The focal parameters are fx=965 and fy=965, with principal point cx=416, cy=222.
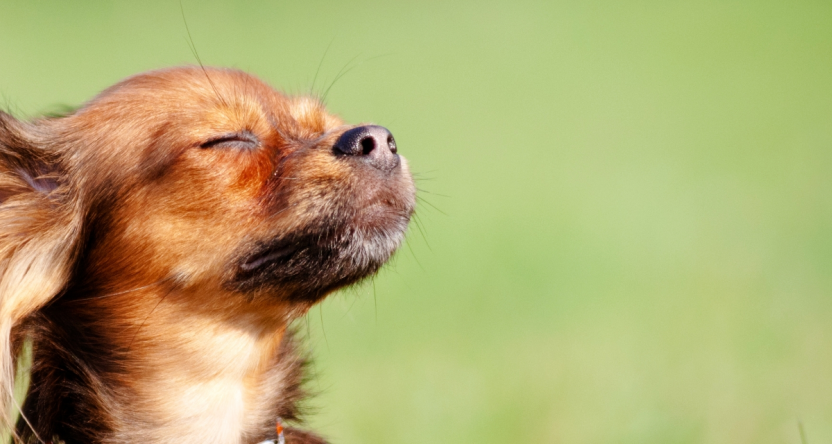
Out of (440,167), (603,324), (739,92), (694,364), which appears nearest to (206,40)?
(440,167)

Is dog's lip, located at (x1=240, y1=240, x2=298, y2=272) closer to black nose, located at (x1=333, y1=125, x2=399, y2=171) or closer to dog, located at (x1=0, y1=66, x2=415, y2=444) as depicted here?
dog, located at (x1=0, y1=66, x2=415, y2=444)

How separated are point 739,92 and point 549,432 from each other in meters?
8.01

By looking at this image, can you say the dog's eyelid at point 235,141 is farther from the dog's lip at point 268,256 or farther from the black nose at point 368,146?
the dog's lip at point 268,256

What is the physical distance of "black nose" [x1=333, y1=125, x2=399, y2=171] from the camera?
139 inches

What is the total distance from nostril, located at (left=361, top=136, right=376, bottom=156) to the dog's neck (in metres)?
0.66

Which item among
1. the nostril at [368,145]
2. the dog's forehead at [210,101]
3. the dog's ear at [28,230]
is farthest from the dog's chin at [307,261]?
the dog's ear at [28,230]

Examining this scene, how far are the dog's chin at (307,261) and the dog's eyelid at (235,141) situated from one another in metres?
0.43

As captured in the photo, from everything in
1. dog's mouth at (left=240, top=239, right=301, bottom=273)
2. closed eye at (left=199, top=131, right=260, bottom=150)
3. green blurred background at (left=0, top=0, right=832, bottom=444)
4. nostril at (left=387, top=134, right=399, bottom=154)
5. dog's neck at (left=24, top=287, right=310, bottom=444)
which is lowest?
dog's neck at (left=24, top=287, right=310, bottom=444)

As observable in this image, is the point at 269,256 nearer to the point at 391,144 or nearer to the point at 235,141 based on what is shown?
the point at 235,141

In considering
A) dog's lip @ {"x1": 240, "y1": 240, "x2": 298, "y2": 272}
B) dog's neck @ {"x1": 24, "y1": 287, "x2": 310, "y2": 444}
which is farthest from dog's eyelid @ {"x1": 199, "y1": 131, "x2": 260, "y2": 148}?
dog's neck @ {"x1": 24, "y1": 287, "x2": 310, "y2": 444}

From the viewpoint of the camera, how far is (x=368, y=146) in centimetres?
356

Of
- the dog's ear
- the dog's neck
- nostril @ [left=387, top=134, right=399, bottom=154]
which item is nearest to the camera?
the dog's ear

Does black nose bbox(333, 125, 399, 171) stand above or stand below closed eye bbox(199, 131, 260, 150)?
above

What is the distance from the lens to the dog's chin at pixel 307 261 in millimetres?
3445
